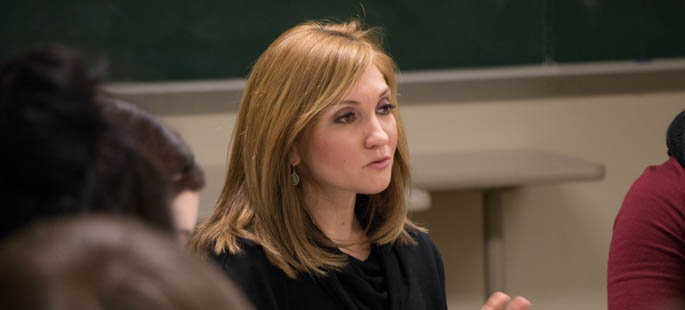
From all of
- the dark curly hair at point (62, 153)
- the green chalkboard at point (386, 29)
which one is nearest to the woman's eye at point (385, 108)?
the dark curly hair at point (62, 153)

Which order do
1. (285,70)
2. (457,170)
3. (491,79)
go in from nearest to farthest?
(285,70) < (457,170) < (491,79)

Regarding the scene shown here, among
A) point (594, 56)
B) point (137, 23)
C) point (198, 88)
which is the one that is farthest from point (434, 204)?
point (137, 23)

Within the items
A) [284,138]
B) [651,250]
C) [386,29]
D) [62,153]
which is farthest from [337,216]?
[386,29]

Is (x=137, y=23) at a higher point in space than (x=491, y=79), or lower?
higher

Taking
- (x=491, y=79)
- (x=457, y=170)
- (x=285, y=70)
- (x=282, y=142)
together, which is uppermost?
(x=285, y=70)

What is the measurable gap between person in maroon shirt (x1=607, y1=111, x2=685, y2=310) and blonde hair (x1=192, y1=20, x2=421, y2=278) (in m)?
0.53

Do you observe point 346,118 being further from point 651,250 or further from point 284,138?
point 651,250

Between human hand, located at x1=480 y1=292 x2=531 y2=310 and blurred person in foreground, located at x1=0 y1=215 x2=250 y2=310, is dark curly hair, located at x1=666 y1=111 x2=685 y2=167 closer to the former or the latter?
human hand, located at x1=480 y1=292 x2=531 y2=310

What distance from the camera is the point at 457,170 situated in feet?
8.67

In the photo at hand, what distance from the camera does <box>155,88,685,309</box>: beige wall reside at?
301cm

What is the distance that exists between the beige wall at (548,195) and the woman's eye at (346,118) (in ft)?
5.16

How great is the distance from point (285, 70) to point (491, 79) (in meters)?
1.70

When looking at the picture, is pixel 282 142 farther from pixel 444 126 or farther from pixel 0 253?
pixel 444 126

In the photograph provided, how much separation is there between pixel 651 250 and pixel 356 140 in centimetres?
59
